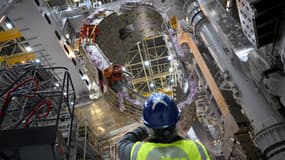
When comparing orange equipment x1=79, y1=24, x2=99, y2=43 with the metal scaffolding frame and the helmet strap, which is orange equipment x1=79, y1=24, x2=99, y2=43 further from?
the metal scaffolding frame

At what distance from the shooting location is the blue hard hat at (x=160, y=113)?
257 centimetres

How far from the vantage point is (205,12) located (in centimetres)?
600

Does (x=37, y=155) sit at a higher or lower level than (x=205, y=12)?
lower

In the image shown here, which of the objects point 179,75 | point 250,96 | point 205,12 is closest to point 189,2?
point 205,12

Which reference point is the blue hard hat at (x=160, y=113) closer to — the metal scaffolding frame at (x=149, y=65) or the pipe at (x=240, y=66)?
the pipe at (x=240, y=66)

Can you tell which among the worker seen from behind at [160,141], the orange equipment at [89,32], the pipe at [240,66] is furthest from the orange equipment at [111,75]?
the worker seen from behind at [160,141]

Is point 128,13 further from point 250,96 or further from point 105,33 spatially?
point 250,96

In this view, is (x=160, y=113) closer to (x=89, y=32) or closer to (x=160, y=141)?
(x=160, y=141)

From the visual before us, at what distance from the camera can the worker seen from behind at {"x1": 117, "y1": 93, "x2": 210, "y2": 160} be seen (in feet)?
7.89

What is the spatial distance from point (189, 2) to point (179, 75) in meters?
4.17

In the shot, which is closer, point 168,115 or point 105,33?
point 168,115

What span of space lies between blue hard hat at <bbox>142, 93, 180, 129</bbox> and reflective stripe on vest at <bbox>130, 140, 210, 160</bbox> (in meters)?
0.18

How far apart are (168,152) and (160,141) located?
A: 0.48 feet

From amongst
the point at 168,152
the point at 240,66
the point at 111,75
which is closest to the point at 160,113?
the point at 168,152
